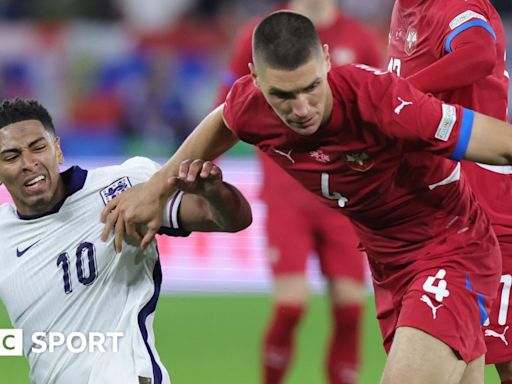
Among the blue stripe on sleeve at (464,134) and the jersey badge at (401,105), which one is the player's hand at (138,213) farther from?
the blue stripe on sleeve at (464,134)

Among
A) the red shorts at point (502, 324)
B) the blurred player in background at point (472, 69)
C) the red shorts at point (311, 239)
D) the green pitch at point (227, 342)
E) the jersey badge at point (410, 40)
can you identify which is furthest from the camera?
the green pitch at point (227, 342)

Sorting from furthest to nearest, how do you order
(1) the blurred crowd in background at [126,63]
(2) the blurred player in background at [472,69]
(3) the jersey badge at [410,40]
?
(1) the blurred crowd in background at [126,63] → (3) the jersey badge at [410,40] → (2) the blurred player in background at [472,69]

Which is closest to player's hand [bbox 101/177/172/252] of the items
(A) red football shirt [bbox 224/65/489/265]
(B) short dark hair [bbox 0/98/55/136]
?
(A) red football shirt [bbox 224/65/489/265]

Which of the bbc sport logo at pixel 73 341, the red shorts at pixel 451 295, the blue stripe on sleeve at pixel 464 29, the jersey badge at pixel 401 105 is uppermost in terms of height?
the blue stripe on sleeve at pixel 464 29

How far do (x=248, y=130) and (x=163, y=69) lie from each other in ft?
31.4

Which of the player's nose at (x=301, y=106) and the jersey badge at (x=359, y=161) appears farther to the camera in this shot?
the jersey badge at (x=359, y=161)

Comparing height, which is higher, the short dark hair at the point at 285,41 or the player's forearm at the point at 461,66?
the short dark hair at the point at 285,41

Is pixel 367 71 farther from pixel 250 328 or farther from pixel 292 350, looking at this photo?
pixel 250 328

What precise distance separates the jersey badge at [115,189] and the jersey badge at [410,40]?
4.24ft

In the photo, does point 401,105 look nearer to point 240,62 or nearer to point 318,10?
point 240,62

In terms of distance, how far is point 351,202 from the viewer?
4141mm

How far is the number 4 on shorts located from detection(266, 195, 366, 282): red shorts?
2231 millimetres

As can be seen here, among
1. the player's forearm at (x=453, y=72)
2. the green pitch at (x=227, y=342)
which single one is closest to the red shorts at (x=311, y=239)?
the green pitch at (x=227, y=342)

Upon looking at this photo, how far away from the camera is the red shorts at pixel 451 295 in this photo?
4.04 meters
